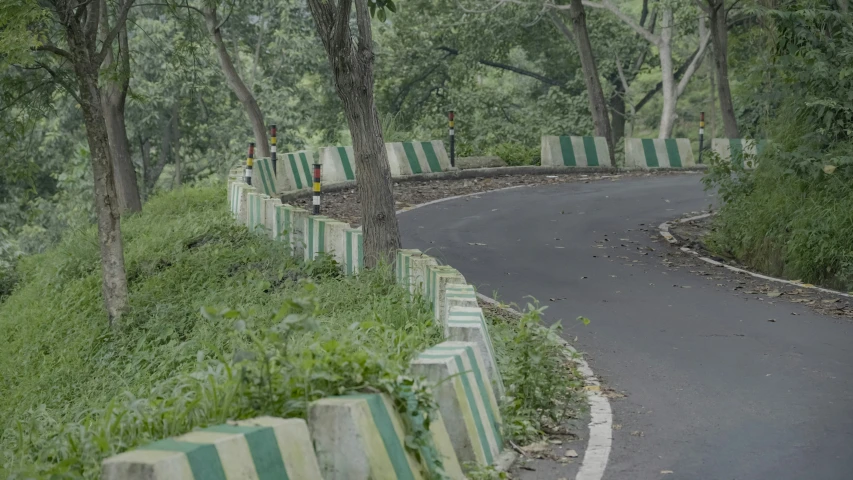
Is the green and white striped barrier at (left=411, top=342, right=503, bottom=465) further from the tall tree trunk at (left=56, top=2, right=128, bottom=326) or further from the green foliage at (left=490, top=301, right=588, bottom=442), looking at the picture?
the tall tree trunk at (left=56, top=2, right=128, bottom=326)

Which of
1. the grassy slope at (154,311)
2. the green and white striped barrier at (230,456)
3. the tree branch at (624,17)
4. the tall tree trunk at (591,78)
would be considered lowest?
the grassy slope at (154,311)

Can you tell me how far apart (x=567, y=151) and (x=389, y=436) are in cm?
2342

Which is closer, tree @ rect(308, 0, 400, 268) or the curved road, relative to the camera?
the curved road

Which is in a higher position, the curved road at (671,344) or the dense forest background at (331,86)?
the dense forest background at (331,86)

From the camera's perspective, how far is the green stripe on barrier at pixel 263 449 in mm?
5117

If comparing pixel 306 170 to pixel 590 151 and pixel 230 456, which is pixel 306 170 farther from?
pixel 230 456

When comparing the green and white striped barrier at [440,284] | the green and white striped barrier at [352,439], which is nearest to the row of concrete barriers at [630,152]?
the green and white striped barrier at [440,284]

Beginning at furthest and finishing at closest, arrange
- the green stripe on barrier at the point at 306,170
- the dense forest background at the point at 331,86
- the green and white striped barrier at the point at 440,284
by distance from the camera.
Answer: the dense forest background at the point at 331,86 → the green stripe on barrier at the point at 306,170 → the green and white striped barrier at the point at 440,284

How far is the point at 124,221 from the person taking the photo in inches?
934

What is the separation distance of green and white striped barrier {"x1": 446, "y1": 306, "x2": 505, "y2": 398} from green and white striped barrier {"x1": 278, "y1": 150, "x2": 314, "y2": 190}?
15.2 m

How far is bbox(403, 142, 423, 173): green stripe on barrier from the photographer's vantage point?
84.3 feet

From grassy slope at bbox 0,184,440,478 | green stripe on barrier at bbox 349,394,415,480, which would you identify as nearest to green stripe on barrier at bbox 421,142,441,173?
grassy slope at bbox 0,184,440,478

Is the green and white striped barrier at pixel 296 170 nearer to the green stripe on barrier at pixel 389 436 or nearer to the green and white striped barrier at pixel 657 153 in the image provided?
the green and white striped barrier at pixel 657 153

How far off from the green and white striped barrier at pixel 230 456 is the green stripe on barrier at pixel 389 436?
20.2 inches
